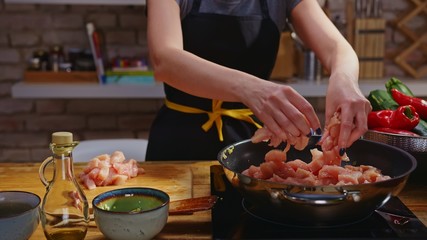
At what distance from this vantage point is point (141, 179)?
1269 millimetres

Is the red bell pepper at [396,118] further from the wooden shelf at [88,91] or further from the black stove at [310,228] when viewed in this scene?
the wooden shelf at [88,91]

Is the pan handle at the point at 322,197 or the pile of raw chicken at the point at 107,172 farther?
the pile of raw chicken at the point at 107,172

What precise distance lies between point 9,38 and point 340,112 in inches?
84.0

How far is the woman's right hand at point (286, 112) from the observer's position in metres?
1.04

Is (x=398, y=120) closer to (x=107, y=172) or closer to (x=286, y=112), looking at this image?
(x=286, y=112)

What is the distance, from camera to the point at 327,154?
43.5 inches

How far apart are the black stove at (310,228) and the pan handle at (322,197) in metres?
0.06

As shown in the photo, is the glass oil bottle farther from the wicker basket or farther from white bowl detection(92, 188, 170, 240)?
the wicker basket

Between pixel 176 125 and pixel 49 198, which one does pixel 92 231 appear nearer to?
pixel 49 198

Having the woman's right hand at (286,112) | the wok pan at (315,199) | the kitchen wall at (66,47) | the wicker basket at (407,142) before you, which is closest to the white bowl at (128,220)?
the wok pan at (315,199)

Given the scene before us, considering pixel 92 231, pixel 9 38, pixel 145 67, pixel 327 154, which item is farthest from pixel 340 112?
pixel 9 38

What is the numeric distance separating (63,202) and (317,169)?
0.49m

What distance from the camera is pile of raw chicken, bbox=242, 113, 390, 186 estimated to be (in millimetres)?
1014

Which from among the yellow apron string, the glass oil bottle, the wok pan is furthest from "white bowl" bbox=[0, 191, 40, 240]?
the yellow apron string
